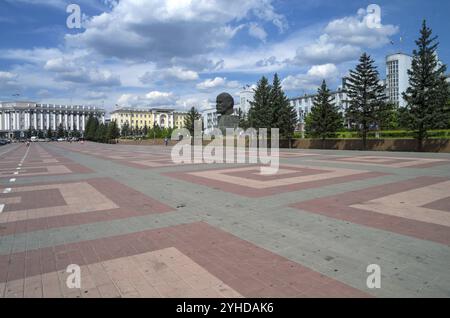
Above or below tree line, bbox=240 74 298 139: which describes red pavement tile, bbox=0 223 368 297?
below

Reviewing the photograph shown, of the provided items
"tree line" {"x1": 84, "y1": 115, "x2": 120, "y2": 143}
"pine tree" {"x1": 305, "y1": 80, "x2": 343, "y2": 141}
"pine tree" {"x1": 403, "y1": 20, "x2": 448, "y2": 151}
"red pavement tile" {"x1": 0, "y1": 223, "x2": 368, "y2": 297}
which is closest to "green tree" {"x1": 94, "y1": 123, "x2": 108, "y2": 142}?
"tree line" {"x1": 84, "y1": 115, "x2": 120, "y2": 143}

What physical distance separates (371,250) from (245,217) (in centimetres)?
279

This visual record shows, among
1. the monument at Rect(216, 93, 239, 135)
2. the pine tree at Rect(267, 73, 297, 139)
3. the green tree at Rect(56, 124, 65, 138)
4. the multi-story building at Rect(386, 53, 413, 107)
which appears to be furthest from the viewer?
the green tree at Rect(56, 124, 65, 138)

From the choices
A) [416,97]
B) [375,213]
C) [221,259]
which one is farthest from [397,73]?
[221,259]

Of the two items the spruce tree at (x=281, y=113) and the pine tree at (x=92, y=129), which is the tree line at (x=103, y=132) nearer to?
the pine tree at (x=92, y=129)

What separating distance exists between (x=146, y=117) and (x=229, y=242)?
179m

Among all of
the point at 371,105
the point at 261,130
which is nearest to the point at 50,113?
the point at 261,130

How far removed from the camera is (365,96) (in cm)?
3466

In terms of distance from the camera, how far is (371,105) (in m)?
34.2

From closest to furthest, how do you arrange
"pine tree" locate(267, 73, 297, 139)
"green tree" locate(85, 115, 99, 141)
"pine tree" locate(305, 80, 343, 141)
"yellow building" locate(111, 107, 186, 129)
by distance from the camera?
"pine tree" locate(305, 80, 343, 141) → "pine tree" locate(267, 73, 297, 139) → "green tree" locate(85, 115, 99, 141) → "yellow building" locate(111, 107, 186, 129)

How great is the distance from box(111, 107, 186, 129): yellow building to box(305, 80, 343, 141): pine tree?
445 ft

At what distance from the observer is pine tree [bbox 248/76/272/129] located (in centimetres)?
4525

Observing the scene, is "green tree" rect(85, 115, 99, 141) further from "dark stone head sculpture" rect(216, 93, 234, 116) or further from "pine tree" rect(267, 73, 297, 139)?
"pine tree" rect(267, 73, 297, 139)

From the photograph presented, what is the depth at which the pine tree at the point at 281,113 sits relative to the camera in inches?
1746
